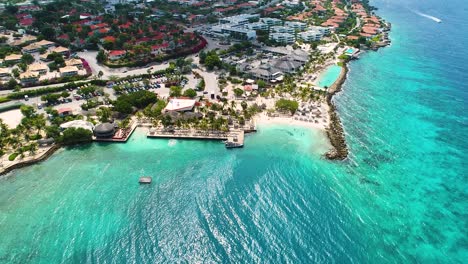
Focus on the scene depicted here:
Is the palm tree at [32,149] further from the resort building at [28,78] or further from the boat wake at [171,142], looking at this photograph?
the resort building at [28,78]

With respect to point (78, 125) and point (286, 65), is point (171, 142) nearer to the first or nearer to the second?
point (78, 125)

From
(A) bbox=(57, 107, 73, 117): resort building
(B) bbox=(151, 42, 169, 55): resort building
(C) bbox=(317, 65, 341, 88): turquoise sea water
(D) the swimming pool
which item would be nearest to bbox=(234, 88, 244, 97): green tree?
(C) bbox=(317, 65, 341, 88): turquoise sea water

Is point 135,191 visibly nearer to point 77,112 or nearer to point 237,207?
point 237,207

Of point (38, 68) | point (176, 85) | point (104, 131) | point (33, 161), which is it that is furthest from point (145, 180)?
point (38, 68)

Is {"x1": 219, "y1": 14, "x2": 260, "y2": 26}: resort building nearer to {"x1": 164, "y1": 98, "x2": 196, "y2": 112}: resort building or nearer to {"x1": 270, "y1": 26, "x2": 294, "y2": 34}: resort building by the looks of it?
{"x1": 270, "y1": 26, "x2": 294, "y2": 34}: resort building

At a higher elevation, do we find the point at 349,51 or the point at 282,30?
the point at 282,30
